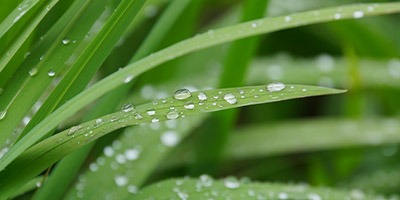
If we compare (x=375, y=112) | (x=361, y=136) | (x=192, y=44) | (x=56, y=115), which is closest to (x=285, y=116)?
(x=375, y=112)

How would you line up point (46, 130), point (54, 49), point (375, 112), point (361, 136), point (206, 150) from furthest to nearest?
point (375, 112) → point (361, 136) → point (206, 150) → point (54, 49) → point (46, 130)

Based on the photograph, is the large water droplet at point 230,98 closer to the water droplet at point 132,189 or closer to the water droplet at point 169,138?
the water droplet at point 132,189

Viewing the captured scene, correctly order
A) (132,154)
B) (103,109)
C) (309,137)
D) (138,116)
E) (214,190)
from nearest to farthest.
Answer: (138,116) < (214,190) < (103,109) < (132,154) < (309,137)

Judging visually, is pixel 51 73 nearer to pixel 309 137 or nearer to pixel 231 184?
pixel 231 184

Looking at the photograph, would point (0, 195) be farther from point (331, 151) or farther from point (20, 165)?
point (331, 151)

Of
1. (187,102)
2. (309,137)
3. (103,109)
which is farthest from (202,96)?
(309,137)

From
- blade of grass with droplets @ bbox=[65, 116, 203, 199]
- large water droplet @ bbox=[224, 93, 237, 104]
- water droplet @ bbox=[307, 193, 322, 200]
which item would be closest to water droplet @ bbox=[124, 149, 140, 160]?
blade of grass with droplets @ bbox=[65, 116, 203, 199]
